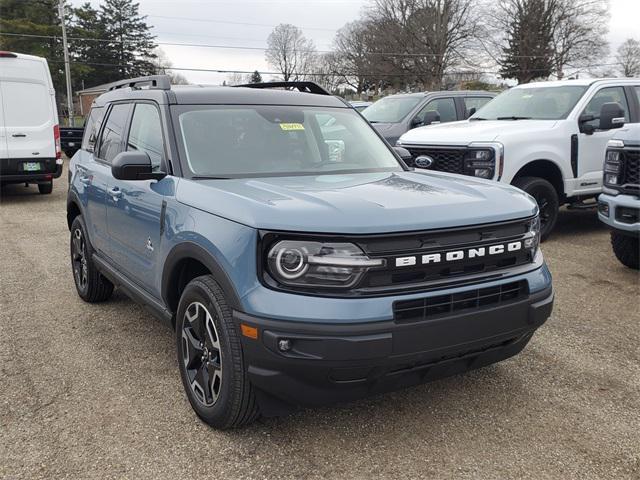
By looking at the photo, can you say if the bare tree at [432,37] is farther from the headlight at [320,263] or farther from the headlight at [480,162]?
the headlight at [320,263]

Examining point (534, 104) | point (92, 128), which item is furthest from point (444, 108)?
point (92, 128)

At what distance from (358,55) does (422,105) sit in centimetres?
4977

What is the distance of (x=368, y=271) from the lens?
253 cm

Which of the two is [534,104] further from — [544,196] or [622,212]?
[622,212]

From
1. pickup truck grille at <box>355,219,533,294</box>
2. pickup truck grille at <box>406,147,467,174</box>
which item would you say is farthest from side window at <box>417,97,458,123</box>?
pickup truck grille at <box>355,219,533,294</box>

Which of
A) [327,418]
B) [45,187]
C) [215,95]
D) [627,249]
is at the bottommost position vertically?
[327,418]

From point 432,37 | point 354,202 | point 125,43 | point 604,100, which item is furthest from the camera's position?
point 125,43

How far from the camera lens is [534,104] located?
26.1ft

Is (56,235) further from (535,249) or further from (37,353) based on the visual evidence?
(535,249)

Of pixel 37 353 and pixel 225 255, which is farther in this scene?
pixel 37 353

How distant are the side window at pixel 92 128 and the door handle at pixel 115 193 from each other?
1078mm

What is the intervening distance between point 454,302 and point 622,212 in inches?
140

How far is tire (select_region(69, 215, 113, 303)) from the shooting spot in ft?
16.2

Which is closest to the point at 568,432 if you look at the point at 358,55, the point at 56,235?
the point at 56,235
